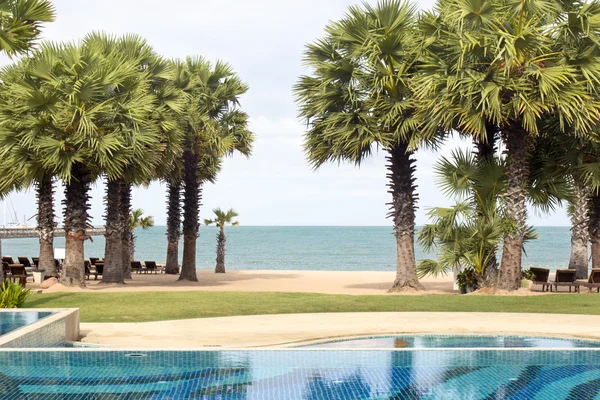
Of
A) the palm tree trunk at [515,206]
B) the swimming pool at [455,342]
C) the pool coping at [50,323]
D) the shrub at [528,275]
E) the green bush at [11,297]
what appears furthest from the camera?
the shrub at [528,275]

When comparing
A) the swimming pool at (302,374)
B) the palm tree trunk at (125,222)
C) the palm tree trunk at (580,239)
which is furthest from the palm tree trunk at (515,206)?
the palm tree trunk at (125,222)

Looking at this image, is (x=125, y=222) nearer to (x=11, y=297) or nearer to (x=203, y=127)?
(x=203, y=127)

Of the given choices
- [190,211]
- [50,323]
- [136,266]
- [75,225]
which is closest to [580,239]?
[190,211]

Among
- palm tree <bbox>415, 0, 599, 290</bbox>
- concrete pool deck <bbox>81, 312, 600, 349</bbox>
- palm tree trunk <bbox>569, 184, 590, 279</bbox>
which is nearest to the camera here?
concrete pool deck <bbox>81, 312, 600, 349</bbox>

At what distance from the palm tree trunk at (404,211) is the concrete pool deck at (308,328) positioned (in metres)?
6.91

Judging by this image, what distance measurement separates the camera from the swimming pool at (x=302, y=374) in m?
8.77

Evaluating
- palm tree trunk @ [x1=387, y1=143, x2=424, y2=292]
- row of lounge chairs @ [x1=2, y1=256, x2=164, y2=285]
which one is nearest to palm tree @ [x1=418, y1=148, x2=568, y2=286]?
palm tree trunk @ [x1=387, y1=143, x2=424, y2=292]

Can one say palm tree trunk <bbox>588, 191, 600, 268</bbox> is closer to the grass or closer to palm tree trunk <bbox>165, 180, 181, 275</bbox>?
the grass

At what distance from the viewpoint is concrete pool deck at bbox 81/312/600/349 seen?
1221cm

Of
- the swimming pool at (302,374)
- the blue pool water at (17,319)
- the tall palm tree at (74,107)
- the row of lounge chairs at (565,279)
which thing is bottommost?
the swimming pool at (302,374)

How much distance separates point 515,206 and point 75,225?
12872 mm

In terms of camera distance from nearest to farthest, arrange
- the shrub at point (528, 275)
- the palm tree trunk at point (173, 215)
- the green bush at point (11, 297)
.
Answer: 1. the green bush at point (11, 297)
2. the shrub at point (528, 275)
3. the palm tree trunk at point (173, 215)

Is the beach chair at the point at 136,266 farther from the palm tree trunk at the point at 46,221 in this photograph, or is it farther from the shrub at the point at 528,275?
the shrub at the point at 528,275

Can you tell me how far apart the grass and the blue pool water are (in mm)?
2245
